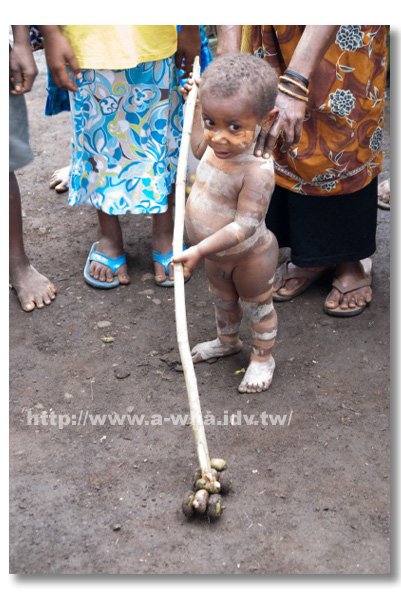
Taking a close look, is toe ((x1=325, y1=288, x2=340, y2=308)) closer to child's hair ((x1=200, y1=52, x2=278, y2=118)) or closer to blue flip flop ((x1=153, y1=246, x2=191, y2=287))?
blue flip flop ((x1=153, y1=246, x2=191, y2=287))

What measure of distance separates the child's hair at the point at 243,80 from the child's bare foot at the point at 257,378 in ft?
3.42

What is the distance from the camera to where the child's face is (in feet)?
7.11

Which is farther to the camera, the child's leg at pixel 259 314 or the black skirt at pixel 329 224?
the black skirt at pixel 329 224

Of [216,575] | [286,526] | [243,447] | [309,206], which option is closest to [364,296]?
[309,206]

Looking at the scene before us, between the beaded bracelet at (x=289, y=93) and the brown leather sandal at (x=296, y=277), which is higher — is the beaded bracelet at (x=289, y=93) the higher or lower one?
the higher one

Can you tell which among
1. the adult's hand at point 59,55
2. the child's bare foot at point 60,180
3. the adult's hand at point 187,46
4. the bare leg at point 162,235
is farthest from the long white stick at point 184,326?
the child's bare foot at point 60,180

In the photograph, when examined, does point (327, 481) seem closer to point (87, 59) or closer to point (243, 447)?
point (243, 447)

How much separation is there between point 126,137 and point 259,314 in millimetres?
1068

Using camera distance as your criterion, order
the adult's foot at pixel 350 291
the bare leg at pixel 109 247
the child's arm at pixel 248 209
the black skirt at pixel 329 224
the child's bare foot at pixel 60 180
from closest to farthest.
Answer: the child's arm at pixel 248 209, the black skirt at pixel 329 224, the adult's foot at pixel 350 291, the bare leg at pixel 109 247, the child's bare foot at pixel 60 180

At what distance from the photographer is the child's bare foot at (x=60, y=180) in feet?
13.8

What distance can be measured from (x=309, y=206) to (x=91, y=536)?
165 cm

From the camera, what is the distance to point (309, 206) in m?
3.12

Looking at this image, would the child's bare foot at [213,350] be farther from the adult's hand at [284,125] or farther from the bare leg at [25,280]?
the adult's hand at [284,125]

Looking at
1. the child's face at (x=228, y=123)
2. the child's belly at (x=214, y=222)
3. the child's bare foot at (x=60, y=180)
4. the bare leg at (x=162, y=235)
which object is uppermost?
the child's face at (x=228, y=123)
